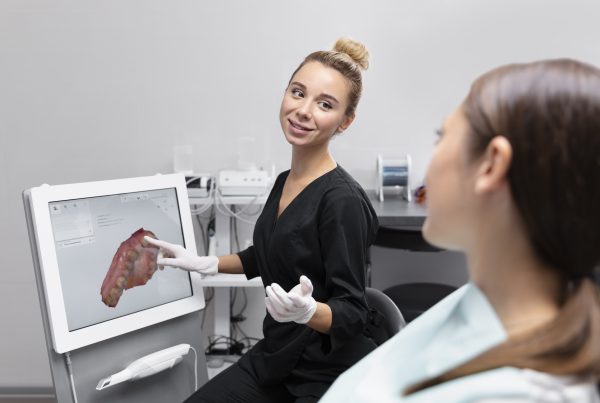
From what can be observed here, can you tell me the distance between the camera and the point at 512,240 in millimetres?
613

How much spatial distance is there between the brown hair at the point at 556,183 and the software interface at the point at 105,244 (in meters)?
0.99

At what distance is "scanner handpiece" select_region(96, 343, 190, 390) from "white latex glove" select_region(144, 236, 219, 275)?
228 millimetres

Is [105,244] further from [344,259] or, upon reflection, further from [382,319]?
[382,319]

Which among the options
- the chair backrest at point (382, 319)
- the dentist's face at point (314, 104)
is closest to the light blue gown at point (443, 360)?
the chair backrest at point (382, 319)

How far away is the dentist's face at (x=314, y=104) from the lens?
126cm

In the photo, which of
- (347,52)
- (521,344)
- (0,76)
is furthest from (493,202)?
(0,76)

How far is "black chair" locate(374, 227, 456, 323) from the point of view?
1.79 meters

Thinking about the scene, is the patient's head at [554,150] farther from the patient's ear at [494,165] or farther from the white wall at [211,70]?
the white wall at [211,70]

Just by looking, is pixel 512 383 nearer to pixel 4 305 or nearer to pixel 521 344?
pixel 521 344

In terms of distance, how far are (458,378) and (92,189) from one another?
103 centimetres

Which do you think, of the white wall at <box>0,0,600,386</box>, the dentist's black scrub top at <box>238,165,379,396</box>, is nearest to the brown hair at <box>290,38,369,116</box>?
the dentist's black scrub top at <box>238,165,379,396</box>

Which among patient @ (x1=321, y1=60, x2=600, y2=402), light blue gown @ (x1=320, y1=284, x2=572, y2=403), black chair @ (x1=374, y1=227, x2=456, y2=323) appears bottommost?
black chair @ (x1=374, y1=227, x2=456, y2=323)

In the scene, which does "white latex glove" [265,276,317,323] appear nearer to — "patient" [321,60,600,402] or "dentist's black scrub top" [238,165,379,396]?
"dentist's black scrub top" [238,165,379,396]

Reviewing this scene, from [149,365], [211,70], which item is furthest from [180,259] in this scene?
[211,70]
